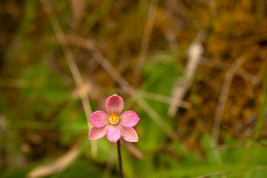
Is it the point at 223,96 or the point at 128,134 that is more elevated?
the point at 223,96

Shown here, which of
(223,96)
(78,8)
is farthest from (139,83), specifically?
(78,8)

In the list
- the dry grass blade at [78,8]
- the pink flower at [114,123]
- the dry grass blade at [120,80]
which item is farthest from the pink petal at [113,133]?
the dry grass blade at [78,8]

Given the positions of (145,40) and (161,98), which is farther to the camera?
(145,40)

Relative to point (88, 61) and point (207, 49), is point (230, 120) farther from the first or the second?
point (88, 61)

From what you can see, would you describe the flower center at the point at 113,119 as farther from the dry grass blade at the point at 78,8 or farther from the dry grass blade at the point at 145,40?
the dry grass blade at the point at 78,8

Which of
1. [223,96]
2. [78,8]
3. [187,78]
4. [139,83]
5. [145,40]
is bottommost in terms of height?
[223,96]

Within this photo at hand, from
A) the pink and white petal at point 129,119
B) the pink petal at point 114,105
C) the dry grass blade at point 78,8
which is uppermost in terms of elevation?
the dry grass blade at point 78,8

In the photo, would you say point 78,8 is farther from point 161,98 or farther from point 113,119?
point 113,119
